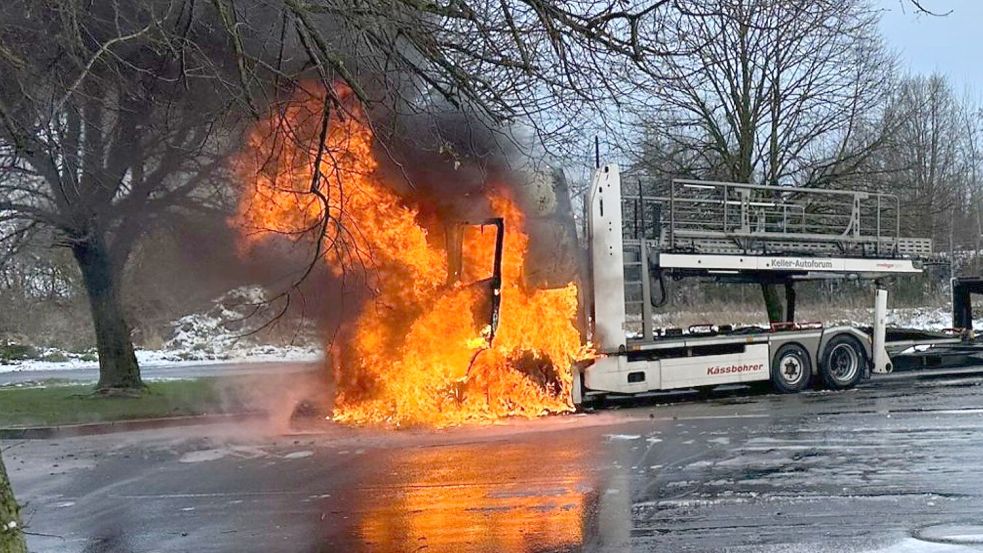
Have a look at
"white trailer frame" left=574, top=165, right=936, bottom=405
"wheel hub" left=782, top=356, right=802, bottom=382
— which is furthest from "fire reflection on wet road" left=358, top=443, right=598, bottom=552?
"wheel hub" left=782, top=356, right=802, bottom=382

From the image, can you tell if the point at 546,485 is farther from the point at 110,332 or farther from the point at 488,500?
the point at 110,332

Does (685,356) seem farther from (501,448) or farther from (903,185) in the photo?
(903,185)

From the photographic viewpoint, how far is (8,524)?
4277 millimetres

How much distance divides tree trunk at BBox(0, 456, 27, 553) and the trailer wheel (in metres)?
12.7

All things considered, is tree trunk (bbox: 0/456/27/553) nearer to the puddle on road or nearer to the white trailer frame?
the puddle on road

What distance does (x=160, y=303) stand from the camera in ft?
65.9

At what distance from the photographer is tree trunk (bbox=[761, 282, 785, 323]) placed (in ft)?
59.0

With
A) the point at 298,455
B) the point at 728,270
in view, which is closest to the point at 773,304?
the point at 728,270

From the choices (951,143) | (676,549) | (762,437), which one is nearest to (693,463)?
(762,437)

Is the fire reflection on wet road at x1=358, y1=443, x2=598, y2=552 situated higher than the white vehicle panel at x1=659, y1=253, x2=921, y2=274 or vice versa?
the white vehicle panel at x1=659, y1=253, x2=921, y2=274

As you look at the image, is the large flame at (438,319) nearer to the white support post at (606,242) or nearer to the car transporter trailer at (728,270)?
the white support post at (606,242)

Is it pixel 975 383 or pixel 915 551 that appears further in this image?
pixel 975 383

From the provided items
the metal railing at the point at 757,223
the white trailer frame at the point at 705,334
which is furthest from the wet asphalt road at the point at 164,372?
the metal railing at the point at 757,223

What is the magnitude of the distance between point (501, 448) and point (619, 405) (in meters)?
4.26
